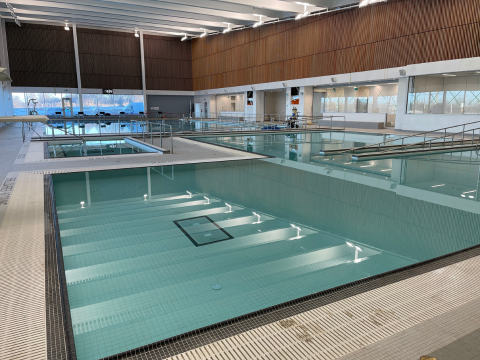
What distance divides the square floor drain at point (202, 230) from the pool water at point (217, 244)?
1 cm

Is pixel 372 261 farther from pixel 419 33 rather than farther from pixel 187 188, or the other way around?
pixel 419 33

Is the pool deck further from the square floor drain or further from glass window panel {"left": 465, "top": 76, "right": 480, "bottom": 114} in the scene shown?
glass window panel {"left": 465, "top": 76, "right": 480, "bottom": 114}

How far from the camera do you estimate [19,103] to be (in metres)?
32.0

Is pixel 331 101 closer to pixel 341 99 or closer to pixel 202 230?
pixel 341 99

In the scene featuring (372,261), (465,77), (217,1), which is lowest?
(372,261)

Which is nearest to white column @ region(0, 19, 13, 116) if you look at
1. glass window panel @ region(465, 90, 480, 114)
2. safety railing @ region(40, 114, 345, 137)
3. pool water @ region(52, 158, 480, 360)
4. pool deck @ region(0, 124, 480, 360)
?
safety railing @ region(40, 114, 345, 137)

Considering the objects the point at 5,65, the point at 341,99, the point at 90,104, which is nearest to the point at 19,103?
the point at 5,65

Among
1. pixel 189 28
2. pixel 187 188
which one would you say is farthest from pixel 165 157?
pixel 189 28

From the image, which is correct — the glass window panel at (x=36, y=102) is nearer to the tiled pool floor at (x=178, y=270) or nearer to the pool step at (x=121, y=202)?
the pool step at (x=121, y=202)

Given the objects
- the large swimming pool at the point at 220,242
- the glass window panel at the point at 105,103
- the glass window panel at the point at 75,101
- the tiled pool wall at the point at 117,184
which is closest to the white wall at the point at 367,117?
the large swimming pool at the point at 220,242

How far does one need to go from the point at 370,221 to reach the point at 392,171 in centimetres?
381

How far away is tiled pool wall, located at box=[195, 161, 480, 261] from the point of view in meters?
3.64

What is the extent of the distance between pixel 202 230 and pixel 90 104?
115ft

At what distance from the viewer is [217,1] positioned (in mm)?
21578
